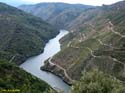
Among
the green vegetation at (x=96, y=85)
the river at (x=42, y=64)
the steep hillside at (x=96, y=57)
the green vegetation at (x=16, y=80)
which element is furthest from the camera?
the river at (x=42, y=64)

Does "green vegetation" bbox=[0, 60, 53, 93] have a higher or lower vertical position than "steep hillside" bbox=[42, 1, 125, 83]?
higher

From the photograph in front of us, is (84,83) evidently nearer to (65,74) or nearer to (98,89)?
(98,89)

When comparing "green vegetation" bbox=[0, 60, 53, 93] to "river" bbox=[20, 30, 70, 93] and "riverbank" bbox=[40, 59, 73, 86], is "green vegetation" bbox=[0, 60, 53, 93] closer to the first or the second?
"river" bbox=[20, 30, 70, 93]

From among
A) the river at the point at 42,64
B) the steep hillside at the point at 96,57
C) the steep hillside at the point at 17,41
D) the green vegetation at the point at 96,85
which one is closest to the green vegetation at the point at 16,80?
the river at the point at 42,64

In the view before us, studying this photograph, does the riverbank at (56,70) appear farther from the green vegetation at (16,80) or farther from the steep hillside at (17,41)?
the green vegetation at (16,80)

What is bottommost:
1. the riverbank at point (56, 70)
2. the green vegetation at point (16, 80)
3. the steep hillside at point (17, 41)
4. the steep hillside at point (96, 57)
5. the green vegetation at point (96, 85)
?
the steep hillside at point (17, 41)

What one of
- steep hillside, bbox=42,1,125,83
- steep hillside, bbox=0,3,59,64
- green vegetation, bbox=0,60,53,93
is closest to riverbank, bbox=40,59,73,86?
steep hillside, bbox=42,1,125,83

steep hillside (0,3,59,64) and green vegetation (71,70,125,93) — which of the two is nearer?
green vegetation (71,70,125,93)

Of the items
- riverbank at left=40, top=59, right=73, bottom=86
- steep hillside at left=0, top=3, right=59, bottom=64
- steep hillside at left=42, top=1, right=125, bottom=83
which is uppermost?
steep hillside at left=42, top=1, right=125, bottom=83

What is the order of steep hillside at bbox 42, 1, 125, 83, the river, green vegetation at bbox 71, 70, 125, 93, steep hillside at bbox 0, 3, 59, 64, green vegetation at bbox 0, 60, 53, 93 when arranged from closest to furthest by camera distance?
green vegetation at bbox 71, 70, 125, 93, green vegetation at bbox 0, 60, 53, 93, steep hillside at bbox 42, 1, 125, 83, the river, steep hillside at bbox 0, 3, 59, 64
